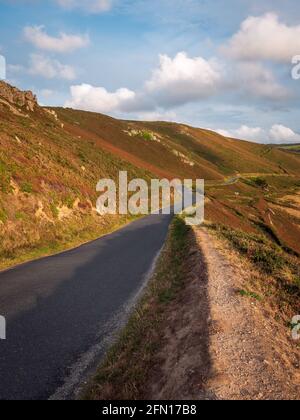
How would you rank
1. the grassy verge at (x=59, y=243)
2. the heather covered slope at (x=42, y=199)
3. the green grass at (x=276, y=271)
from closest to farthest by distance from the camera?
1. the green grass at (x=276, y=271)
2. the grassy verge at (x=59, y=243)
3. the heather covered slope at (x=42, y=199)

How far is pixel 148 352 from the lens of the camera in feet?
33.5

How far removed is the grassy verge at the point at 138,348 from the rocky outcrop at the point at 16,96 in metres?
48.9

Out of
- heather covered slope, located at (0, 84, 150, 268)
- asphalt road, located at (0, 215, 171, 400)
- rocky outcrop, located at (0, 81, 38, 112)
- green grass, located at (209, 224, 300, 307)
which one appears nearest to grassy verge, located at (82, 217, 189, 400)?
asphalt road, located at (0, 215, 171, 400)

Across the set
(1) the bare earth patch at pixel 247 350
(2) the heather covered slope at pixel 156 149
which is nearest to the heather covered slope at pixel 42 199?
(1) the bare earth patch at pixel 247 350

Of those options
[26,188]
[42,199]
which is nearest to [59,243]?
[42,199]

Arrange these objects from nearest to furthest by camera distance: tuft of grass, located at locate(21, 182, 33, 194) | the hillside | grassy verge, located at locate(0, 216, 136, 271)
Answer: grassy verge, located at locate(0, 216, 136, 271), the hillside, tuft of grass, located at locate(21, 182, 33, 194)

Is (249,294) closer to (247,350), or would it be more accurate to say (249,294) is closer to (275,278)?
(275,278)

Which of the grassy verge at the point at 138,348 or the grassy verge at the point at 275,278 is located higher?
the grassy verge at the point at 275,278

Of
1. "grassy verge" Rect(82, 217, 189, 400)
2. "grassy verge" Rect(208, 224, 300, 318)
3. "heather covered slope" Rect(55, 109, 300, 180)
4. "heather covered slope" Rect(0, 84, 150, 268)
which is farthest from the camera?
"heather covered slope" Rect(55, 109, 300, 180)

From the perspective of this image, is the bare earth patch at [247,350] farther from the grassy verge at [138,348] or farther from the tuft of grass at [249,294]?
the grassy verge at [138,348]

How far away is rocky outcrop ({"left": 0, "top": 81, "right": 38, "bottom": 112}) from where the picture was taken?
Answer: 189ft

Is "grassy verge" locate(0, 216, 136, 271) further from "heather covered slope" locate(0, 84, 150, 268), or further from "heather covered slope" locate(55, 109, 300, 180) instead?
"heather covered slope" locate(55, 109, 300, 180)

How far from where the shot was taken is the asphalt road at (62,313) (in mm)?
9242

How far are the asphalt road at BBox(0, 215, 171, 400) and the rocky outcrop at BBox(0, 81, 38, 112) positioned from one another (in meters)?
42.5
